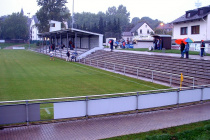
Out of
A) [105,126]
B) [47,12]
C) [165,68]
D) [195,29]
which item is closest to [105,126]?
[105,126]

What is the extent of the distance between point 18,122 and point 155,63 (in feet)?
57.0

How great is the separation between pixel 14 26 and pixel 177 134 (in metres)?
94.7

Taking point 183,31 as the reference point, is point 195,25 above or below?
above

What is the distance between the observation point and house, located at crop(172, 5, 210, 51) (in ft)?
112

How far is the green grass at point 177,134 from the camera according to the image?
7.30 m

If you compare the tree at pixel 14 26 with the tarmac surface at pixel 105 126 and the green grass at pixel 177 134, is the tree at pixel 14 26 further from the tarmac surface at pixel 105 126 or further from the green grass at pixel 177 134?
the green grass at pixel 177 134

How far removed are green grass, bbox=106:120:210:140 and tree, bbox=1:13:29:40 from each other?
9312 centimetres

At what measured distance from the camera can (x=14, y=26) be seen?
303ft

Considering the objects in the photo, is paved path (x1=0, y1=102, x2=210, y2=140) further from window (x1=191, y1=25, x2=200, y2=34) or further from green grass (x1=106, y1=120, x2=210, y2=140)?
window (x1=191, y1=25, x2=200, y2=34)

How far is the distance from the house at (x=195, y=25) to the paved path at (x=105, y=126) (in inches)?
1014

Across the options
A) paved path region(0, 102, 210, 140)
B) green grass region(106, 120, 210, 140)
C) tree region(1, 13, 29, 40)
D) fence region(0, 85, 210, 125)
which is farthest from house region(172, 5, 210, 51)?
tree region(1, 13, 29, 40)

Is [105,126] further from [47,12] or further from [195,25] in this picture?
[47,12]

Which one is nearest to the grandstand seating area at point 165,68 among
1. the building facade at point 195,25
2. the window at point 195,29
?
the building facade at point 195,25

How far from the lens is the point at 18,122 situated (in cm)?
831
